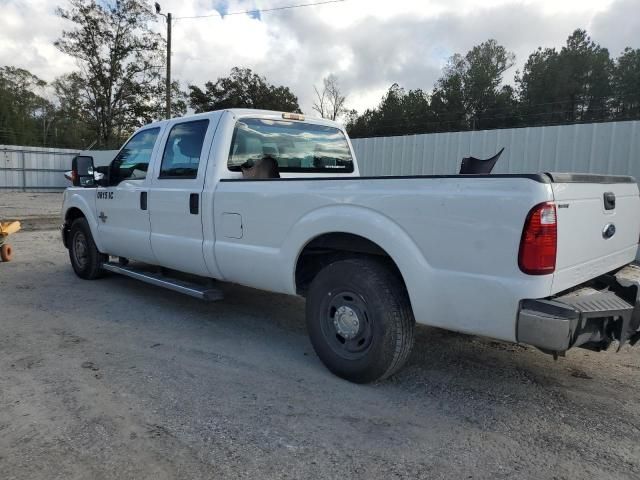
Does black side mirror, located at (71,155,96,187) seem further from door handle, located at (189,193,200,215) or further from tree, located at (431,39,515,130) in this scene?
tree, located at (431,39,515,130)

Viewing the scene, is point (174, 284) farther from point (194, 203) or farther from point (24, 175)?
point (24, 175)

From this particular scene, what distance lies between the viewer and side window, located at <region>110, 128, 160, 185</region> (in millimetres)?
5566

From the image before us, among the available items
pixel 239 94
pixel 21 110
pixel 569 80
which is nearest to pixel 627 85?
pixel 569 80

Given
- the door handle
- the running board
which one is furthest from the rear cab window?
the running board

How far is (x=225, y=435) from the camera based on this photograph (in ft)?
9.48

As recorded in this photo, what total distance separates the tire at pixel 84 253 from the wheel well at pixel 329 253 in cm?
369

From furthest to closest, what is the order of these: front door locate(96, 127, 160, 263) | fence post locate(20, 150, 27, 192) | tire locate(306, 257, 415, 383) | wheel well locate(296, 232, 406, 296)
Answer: fence post locate(20, 150, 27, 192) < front door locate(96, 127, 160, 263) < wheel well locate(296, 232, 406, 296) < tire locate(306, 257, 415, 383)

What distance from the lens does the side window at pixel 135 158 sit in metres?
5.57

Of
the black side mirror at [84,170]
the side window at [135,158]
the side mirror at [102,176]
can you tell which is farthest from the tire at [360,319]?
the black side mirror at [84,170]

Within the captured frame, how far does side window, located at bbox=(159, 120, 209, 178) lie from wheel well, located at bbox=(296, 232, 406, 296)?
58.3 inches

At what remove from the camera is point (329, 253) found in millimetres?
3979

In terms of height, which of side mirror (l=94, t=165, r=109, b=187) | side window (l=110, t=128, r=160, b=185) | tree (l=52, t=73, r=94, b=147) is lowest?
side mirror (l=94, t=165, r=109, b=187)

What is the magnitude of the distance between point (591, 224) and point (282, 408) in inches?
88.8

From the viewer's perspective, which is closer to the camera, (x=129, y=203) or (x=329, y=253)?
(x=329, y=253)
